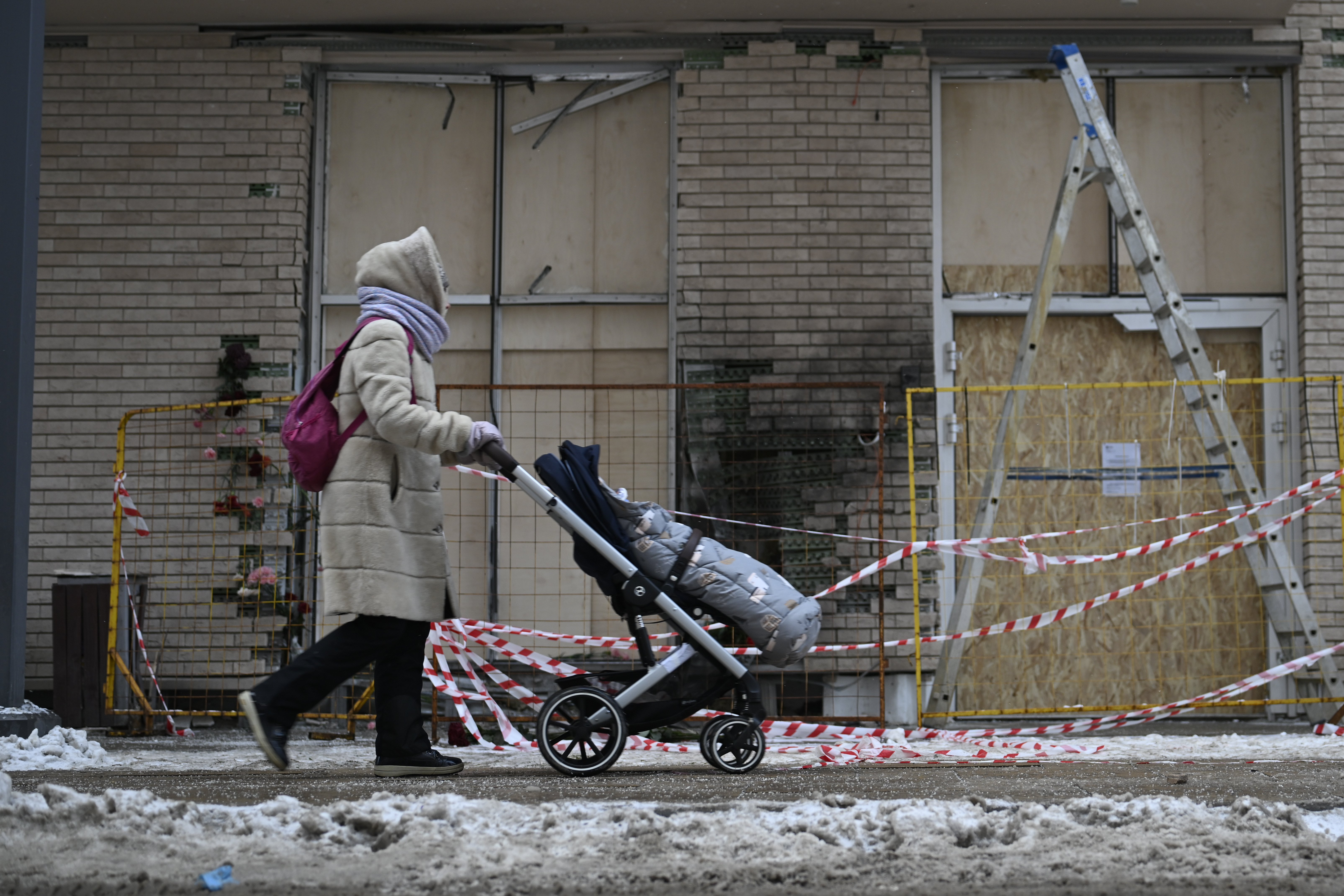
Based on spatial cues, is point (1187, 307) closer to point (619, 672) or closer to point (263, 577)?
point (619, 672)

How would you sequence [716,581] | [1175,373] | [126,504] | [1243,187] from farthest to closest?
[1243,187], [126,504], [1175,373], [716,581]

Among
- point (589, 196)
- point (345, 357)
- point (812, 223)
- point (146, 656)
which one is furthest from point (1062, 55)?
point (146, 656)

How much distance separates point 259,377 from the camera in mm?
7605

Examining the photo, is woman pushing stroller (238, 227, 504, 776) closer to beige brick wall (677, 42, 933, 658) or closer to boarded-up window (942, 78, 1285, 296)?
beige brick wall (677, 42, 933, 658)

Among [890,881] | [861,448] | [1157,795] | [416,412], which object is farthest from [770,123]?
[890,881]

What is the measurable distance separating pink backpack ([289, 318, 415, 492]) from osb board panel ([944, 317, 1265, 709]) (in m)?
4.31

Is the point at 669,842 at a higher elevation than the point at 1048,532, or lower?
lower

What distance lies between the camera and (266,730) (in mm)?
4027

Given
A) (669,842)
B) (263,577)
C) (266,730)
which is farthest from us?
(263,577)

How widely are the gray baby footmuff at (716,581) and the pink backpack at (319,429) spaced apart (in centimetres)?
93

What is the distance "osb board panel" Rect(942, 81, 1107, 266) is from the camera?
7867mm

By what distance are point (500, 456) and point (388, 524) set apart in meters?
0.47

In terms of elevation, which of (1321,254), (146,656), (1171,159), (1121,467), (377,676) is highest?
(1171,159)

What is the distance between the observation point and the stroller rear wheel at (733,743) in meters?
4.55
